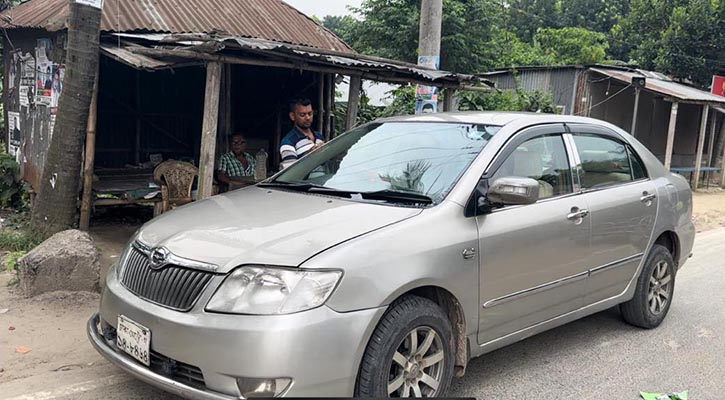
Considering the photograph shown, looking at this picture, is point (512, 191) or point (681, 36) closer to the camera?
point (512, 191)

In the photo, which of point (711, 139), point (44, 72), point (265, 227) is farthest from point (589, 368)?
point (711, 139)

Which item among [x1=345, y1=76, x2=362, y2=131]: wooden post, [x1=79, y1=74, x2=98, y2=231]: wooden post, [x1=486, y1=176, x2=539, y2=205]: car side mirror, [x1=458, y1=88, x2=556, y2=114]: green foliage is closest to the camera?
[x1=486, y1=176, x2=539, y2=205]: car side mirror

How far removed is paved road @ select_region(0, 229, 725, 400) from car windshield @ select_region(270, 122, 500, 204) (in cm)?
128

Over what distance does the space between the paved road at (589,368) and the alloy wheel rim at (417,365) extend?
53 centimetres

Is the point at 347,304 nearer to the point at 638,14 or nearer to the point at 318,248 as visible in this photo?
the point at 318,248

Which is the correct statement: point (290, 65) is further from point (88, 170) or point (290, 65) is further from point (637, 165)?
point (637, 165)

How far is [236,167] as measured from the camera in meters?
8.67

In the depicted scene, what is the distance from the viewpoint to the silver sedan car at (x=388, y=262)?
9.04 feet

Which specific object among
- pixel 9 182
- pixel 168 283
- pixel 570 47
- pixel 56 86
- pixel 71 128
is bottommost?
pixel 9 182

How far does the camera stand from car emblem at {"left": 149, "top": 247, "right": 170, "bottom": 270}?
3.05 metres

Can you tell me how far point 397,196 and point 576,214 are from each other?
4.36 feet

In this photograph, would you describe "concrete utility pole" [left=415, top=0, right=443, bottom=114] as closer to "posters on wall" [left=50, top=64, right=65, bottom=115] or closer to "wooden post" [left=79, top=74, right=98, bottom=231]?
"wooden post" [left=79, top=74, right=98, bottom=231]

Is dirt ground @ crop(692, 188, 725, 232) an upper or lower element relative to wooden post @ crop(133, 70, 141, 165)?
lower

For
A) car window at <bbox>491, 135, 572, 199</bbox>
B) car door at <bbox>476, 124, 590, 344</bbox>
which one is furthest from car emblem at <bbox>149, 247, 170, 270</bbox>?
car window at <bbox>491, 135, 572, 199</bbox>
